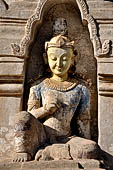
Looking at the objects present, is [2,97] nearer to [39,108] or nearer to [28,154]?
[39,108]

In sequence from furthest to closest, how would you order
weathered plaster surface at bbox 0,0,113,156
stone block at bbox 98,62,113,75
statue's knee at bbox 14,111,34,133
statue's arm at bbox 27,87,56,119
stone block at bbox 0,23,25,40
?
1. stone block at bbox 0,23,25,40
2. stone block at bbox 98,62,113,75
3. weathered plaster surface at bbox 0,0,113,156
4. statue's arm at bbox 27,87,56,119
5. statue's knee at bbox 14,111,34,133

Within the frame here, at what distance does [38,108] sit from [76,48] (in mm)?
1254

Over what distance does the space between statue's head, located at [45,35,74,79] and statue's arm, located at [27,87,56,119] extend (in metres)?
0.52

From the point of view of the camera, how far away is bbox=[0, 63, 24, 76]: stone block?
16.9 feet

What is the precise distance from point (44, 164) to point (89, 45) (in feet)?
7.98

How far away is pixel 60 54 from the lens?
5156 mm

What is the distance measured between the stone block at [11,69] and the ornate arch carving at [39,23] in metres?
0.16

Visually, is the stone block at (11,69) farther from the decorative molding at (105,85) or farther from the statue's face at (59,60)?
the decorative molding at (105,85)

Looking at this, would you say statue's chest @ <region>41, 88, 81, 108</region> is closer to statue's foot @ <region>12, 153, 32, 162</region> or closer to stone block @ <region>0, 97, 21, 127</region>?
stone block @ <region>0, 97, 21, 127</region>

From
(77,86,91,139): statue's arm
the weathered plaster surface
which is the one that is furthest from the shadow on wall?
(77,86,91,139): statue's arm

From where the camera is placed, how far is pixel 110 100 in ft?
16.9

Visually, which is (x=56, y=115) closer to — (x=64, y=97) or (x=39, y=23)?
(x=64, y=97)

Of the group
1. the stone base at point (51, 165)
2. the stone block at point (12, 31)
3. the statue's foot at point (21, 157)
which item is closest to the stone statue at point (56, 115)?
the statue's foot at point (21, 157)

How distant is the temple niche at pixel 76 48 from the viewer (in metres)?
5.39
